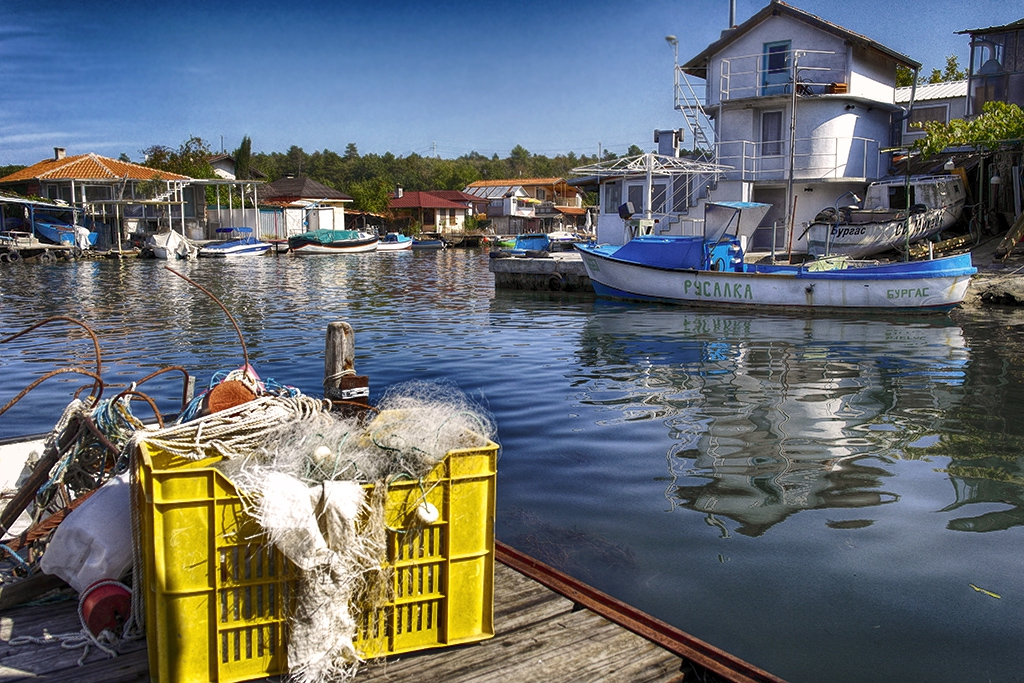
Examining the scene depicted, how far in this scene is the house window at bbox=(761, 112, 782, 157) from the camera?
2727 centimetres

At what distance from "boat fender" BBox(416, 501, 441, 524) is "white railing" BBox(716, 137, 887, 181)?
1004 inches

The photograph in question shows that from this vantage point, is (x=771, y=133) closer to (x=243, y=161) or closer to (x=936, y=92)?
(x=936, y=92)

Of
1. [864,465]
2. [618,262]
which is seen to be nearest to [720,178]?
[618,262]

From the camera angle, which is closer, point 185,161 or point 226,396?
point 226,396

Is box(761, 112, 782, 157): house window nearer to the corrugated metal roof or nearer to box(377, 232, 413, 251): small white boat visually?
the corrugated metal roof

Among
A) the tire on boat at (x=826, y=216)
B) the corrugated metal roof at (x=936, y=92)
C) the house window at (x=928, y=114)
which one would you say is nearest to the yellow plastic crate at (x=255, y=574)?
the tire on boat at (x=826, y=216)

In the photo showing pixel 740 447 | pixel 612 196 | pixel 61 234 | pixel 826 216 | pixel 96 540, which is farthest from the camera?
pixel 61 234

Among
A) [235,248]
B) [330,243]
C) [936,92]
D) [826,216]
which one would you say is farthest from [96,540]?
[330,243]

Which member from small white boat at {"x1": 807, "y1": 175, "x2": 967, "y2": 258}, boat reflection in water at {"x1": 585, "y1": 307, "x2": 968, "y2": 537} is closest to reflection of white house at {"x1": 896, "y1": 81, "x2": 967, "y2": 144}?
A: small white boat at {"x1": 807, "y1": 175, "x2": 967, "y2": 258}

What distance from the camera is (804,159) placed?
27.0m

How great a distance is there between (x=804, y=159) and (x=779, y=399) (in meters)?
19.6

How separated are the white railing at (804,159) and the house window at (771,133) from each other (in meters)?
0.06

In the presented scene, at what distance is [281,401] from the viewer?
3.54 metres

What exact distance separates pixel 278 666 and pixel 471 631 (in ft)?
2.48
